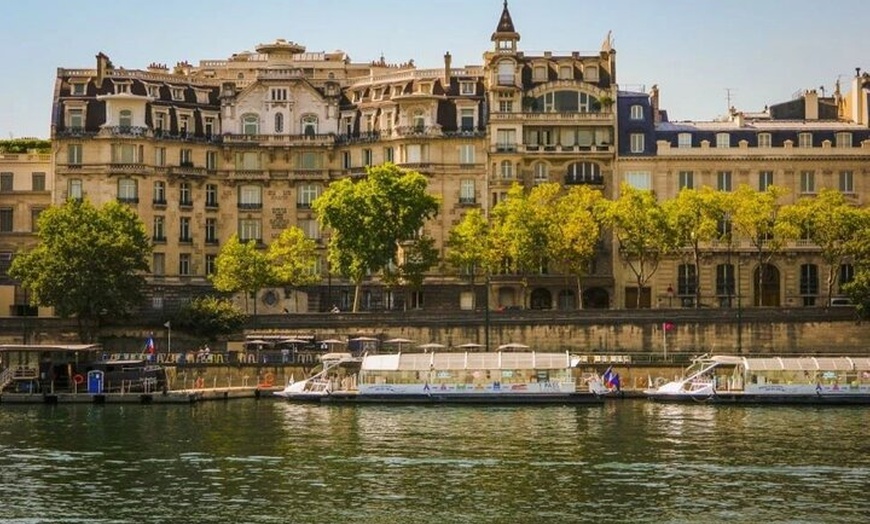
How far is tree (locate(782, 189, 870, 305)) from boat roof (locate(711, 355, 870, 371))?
20.2 metres

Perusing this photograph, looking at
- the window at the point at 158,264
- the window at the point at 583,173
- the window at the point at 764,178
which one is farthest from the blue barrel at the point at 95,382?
the window at the point at 764,178

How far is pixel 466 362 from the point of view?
339ft

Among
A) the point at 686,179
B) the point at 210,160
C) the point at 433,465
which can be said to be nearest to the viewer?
the point at 433,465

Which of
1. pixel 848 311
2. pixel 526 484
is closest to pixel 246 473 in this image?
pixel 526 484

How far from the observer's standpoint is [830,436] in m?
Answer: 83.2

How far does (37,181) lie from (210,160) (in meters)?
12.9

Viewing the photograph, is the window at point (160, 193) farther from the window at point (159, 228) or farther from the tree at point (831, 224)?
the tree at point (831, 224)

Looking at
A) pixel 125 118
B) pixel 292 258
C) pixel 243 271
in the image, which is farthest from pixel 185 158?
pixel 243 271

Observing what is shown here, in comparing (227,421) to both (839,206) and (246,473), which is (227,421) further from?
(839,206)

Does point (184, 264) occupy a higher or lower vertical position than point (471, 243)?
lower

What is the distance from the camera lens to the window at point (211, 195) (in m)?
140

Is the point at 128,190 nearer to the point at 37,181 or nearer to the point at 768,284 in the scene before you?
the point at 37,181

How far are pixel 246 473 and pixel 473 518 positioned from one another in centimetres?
1286

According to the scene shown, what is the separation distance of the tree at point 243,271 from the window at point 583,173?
22.9 m
